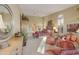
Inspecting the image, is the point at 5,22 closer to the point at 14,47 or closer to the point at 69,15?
the point at 14,47

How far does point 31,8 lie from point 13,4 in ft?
0.67

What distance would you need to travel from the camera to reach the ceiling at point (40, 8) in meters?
1.82

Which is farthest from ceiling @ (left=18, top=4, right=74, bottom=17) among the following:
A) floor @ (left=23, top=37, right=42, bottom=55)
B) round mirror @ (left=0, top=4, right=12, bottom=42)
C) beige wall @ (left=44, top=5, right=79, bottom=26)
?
floor @ (left=23, top=37, right=42, bottom=55)

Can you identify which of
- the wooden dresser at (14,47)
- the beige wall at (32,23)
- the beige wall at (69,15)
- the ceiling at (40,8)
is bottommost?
the wooden dresser at (14,47)

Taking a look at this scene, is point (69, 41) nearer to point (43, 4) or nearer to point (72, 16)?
point (72, 16)

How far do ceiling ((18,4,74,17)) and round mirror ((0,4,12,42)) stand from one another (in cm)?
15

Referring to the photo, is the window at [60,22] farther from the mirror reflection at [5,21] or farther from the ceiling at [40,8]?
the mirror reflection at [5,21]

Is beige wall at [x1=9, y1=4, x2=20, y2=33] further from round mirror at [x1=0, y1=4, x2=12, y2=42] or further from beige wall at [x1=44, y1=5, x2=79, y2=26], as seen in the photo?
beige wall at [x1=44, y1=5, x2=79, y2=26]

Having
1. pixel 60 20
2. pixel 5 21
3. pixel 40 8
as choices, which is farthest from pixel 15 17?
pixel 60 20

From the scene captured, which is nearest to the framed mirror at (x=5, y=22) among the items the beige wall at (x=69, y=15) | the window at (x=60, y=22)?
the beige wall at (x=69, y=15)

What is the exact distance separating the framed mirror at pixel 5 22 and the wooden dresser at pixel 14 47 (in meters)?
0.08

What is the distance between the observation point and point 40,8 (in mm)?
1834
